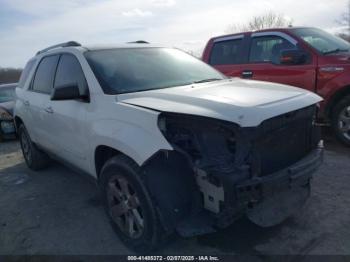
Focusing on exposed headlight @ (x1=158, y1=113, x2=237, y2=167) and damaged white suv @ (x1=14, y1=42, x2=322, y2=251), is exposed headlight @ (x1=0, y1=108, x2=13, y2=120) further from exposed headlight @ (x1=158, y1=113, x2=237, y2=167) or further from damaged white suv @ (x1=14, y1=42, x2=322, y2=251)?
exposed headlight @ (x1=158, y1=113, x2=237, y2=167)

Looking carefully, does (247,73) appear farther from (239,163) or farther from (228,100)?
(239,163)

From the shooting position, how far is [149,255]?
2930 mm

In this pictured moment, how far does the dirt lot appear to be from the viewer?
299 cm

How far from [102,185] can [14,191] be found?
7.98ft

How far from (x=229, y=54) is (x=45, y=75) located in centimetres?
361

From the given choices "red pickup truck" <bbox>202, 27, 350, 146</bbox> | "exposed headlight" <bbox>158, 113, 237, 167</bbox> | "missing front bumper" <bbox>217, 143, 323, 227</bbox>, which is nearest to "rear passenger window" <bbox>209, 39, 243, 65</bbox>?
"red pickup truck" <bbox>202, 27, 350, 146</bbox>

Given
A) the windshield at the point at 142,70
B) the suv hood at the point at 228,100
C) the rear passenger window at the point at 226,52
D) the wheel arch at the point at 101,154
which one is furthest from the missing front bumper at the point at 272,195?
the rear passenger window at the point at 226,52

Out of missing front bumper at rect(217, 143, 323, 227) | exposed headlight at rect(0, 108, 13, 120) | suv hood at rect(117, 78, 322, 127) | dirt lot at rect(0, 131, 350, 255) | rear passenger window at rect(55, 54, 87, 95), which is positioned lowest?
dirt lot at rect(0, 131, 350, 255)

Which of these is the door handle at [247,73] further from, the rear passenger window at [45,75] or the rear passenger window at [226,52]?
the rear passenger window at [45,75]

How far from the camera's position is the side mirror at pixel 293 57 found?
5.45 m

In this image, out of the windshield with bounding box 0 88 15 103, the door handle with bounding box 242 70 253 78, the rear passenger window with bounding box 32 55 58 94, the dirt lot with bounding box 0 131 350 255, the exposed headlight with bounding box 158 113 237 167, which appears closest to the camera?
the exposed headlight with bounding box 158 113 237 167

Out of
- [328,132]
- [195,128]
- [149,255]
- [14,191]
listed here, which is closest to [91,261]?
[149,255]

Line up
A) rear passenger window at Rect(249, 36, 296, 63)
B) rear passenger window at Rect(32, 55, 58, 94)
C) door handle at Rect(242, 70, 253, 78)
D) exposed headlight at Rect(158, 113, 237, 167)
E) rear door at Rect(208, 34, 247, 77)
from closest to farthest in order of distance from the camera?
exposed headlight at Rect(158, 113, 237, 167)
rear passenger window at Rect(32, 55, 58, 94)
rear passenger window at Rect(249, 36, 296, 63)
door handle at Rect(242, 70, 253, 78)
rear door at Rect(208, 34, 247, 77)

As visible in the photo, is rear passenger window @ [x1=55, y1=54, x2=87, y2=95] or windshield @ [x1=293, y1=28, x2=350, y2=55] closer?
rear passenger window @ [x1=55, y1=54, x2=87, y2=95]
